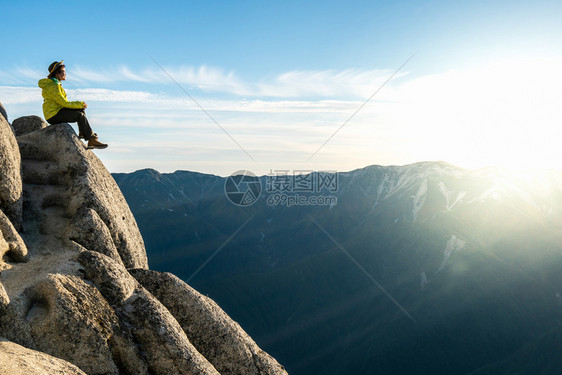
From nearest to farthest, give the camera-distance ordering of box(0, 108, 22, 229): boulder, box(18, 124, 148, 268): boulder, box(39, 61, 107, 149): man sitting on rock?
box(0, 108, 22, 229): boulder
box(18, 124, 148, 268): boulder
box(39, 61, 107, 149): man sitting on rock

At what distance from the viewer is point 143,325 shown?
46.8 ft

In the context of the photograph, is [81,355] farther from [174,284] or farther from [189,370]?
[174,284]

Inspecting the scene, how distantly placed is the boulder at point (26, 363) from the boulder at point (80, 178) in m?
9.13

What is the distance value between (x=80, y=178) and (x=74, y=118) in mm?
3681

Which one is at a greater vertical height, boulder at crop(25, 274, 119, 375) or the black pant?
the black pant

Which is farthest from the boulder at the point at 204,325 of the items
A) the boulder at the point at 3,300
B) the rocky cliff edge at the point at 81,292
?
the boulder at the point at 3,300

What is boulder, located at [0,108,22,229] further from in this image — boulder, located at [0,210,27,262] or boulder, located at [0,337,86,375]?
boulder, located at [0,337,86,375]

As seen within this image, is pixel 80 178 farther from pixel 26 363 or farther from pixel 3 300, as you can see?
pixel 26 363

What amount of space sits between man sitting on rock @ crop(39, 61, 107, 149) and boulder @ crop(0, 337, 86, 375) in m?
13.0

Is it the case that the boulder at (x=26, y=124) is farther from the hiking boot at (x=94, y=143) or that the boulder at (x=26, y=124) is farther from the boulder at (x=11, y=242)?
the boulder at (x=11, y=242)

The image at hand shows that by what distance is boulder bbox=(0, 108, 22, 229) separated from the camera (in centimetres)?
1675

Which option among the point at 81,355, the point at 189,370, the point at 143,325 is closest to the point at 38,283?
the point at 81,355

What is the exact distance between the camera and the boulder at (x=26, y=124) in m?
24.2

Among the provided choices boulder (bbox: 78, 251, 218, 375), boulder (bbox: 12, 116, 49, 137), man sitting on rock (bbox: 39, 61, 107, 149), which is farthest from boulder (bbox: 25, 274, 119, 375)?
boulder (bbox: 12, 116, 49, 137)
